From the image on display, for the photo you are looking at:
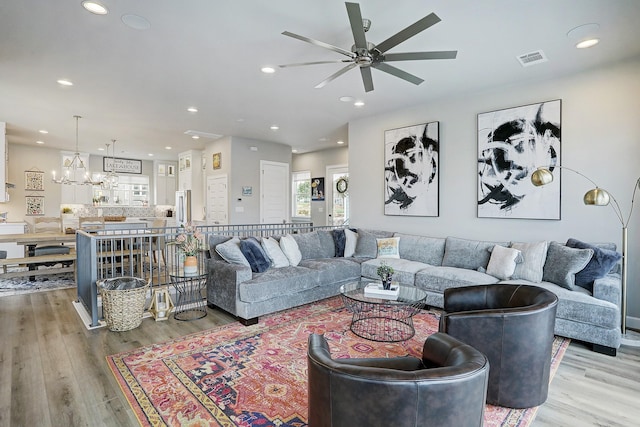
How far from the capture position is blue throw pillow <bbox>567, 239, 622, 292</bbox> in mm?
3148

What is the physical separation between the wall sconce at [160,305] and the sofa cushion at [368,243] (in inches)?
112

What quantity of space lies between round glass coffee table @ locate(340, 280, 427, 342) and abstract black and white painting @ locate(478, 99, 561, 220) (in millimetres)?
1922

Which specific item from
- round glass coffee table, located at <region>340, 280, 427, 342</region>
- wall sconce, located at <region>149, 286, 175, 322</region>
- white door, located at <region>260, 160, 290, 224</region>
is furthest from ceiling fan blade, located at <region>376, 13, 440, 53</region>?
white door, located at <region>260, 160, 290, 224</region>

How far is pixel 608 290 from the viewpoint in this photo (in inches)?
118

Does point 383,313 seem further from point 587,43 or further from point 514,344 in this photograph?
point 587,43

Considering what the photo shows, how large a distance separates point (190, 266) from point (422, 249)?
3230mm

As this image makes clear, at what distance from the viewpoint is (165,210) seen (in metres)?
11.2

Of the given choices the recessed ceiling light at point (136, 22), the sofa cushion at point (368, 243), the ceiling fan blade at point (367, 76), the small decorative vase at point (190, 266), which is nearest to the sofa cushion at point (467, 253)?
the sofa cushion at point (368, 243)

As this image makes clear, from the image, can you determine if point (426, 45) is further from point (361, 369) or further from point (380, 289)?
point (361, 369)

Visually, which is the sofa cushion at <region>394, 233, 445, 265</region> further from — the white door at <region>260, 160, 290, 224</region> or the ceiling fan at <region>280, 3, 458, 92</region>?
the white door at <region>260, 160, 290, 224</region>

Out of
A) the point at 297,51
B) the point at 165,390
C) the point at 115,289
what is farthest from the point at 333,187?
the point at 165,390

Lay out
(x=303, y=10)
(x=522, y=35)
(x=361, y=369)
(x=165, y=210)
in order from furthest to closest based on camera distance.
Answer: (x=165, y=210) < (x=522, y=35) < (x=303, y=10) < (x=361, y=369)

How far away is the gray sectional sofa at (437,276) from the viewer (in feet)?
9.89

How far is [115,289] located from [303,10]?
3282 mm
